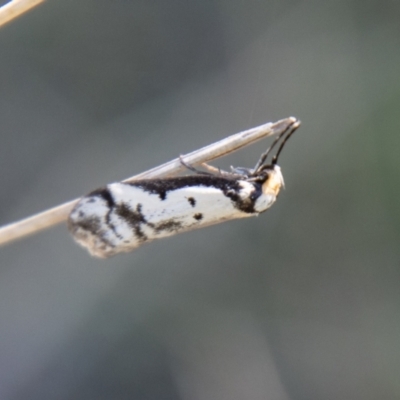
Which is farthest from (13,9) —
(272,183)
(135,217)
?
(272,183)

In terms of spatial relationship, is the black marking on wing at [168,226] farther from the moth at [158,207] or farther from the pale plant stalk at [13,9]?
the pale plant stalk at [13,9]

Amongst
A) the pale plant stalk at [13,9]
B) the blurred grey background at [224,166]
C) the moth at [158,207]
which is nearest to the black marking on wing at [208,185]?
the moth at [158,207]

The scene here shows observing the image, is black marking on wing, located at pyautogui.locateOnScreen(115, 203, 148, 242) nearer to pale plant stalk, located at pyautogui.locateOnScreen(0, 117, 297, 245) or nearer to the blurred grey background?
pale plant stalk, located at pyautogui.locateOnScreen(0, 117, 297, 245)

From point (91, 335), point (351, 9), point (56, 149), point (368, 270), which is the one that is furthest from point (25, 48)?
point (368, 270)

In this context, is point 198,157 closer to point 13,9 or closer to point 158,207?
point 158,207

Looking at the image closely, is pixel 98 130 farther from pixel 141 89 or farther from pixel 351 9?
pixel 351 9

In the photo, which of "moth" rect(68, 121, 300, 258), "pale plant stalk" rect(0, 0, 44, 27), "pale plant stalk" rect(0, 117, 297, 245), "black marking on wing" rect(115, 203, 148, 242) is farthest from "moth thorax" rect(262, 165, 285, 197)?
"pale plant stalk" rect(0, 0, 44, 27)
